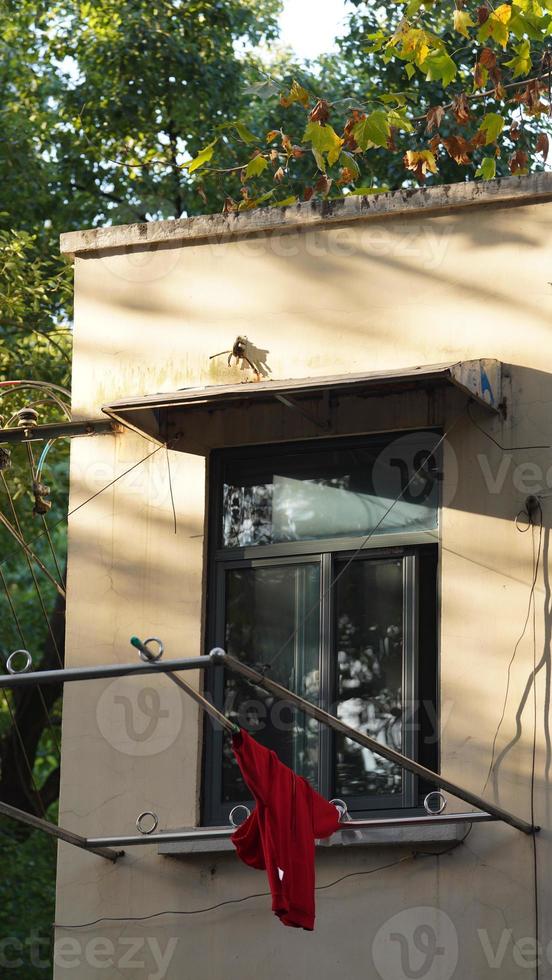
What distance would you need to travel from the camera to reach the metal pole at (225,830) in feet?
28.2

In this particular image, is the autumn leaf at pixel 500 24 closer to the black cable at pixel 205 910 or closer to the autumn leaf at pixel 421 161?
the autumn leaf at pixel 421 161

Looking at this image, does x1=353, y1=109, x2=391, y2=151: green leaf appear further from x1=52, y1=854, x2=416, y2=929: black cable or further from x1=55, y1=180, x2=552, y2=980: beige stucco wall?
x1=52, y1=854, x2=416, y2=929: black cable

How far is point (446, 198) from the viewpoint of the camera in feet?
32.8

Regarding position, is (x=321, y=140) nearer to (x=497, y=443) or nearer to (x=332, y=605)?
(x=497, y=443)

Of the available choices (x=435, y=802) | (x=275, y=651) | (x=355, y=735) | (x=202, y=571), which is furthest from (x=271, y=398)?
(x=355, y=735)

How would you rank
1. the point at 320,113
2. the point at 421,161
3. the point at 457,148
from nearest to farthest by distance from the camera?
the point at 320,113 < the point at 457,148 < the point at 421,161

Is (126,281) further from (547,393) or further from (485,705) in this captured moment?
(485,705)

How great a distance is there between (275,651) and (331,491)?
104 centimetres

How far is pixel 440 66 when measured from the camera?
11.9 metres

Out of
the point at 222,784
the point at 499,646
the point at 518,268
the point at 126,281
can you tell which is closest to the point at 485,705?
the point at 499,646

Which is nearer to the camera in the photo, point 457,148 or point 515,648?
point 515,648

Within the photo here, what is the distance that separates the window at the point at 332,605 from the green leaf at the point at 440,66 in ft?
11.2

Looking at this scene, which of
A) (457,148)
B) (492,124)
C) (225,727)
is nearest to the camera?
(225,727)

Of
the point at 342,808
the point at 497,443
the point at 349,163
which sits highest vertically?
the point at 349,163
